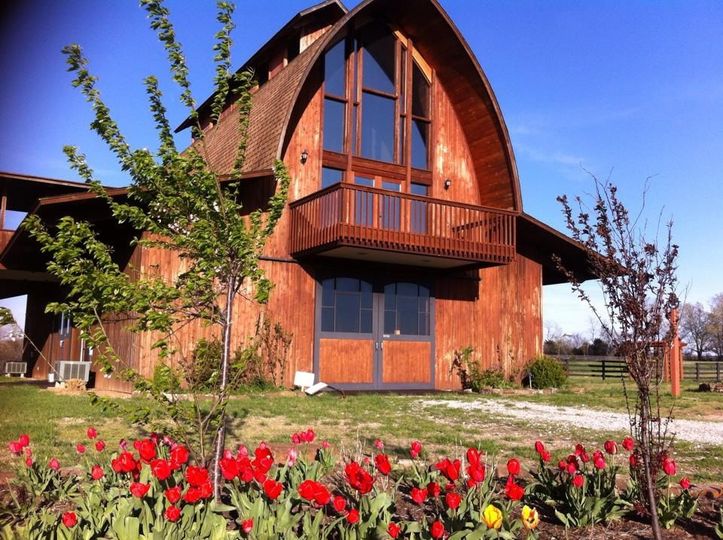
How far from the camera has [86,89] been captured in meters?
3.44

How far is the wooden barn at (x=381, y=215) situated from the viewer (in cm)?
1429

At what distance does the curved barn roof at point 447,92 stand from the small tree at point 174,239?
11248 millimetres

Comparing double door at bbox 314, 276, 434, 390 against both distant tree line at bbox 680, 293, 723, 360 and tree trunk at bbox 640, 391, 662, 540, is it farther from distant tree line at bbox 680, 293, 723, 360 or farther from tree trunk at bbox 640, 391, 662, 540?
distant tree line at bbox 680, 293, 723, 360

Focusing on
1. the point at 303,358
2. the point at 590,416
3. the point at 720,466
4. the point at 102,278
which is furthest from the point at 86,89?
the point at 303,358

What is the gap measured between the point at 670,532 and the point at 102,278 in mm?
3478

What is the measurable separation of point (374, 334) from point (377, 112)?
18.9ft

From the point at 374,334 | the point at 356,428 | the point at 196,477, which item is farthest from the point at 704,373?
the point at 196,477

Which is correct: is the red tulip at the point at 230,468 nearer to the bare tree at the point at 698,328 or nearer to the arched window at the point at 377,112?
the arched window at the point at 377,112

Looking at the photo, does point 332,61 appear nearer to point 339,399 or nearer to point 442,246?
point 442,246

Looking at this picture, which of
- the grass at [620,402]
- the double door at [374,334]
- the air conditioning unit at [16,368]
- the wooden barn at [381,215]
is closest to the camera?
the grass at [620,402]

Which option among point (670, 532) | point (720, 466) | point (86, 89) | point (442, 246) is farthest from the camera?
point (442, 246)

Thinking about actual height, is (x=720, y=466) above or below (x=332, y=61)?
below

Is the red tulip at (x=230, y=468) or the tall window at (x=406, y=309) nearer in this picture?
the red tulip at (x=230, y=468)

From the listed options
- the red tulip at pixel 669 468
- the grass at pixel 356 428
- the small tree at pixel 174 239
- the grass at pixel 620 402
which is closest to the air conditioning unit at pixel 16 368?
the grass at pixel 356 428
